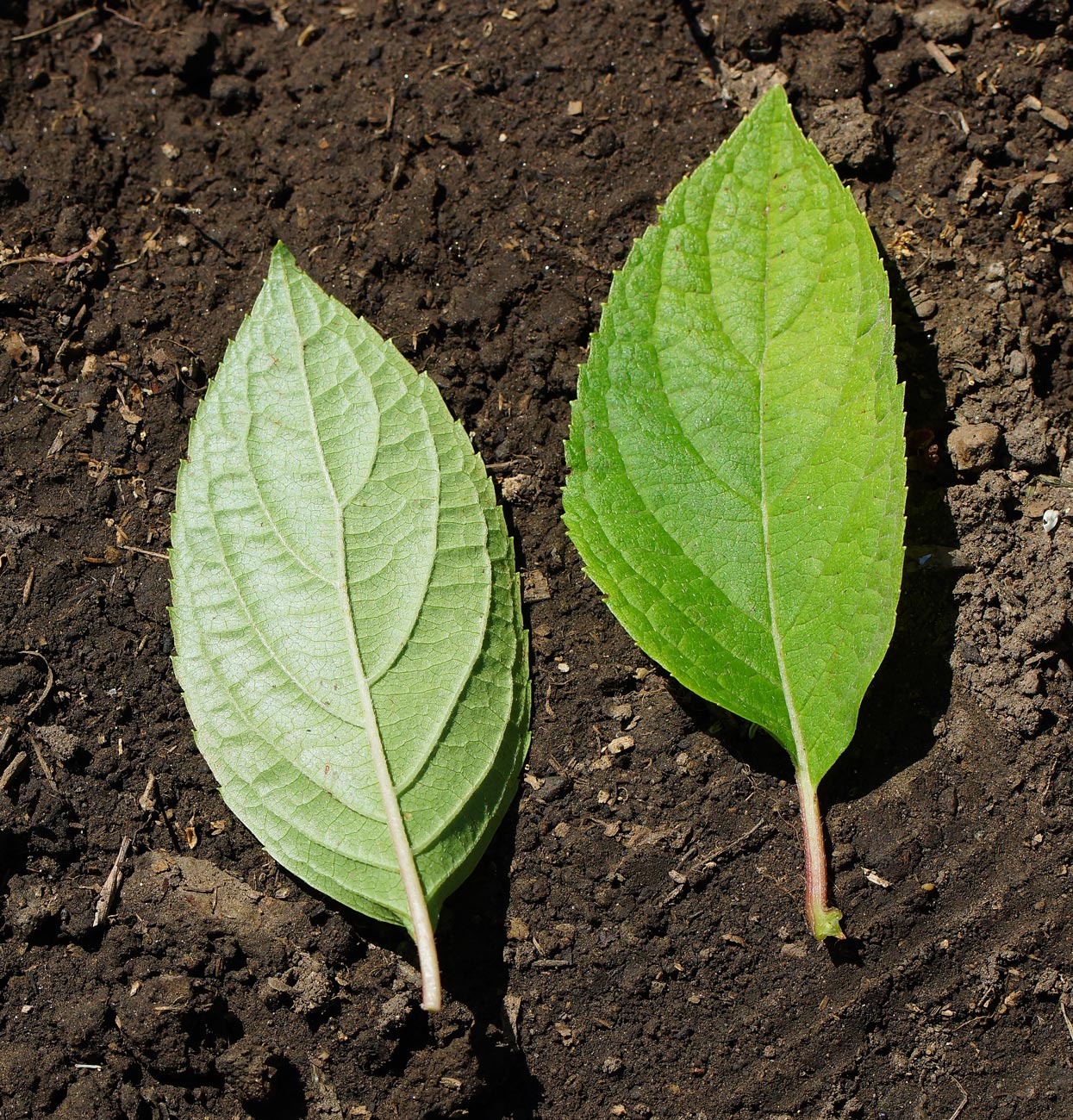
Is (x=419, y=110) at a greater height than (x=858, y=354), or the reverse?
(x=419, y=110)

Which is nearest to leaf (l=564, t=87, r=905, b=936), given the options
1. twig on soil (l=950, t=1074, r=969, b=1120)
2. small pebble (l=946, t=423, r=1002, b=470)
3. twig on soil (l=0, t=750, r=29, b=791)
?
small pebble (l=946, t=423, r=1002, b=470)

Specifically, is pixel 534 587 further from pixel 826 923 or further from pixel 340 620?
pixel 826 923

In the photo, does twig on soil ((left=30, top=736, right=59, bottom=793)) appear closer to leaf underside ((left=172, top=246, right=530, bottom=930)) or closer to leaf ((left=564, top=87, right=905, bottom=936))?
leaf underside ((left=172, top=246, right=530, bottom=930))

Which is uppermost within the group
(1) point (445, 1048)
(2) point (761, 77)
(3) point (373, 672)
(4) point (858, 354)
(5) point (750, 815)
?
(2) point (761, 77)

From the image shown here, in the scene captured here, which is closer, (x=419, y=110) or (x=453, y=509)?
(x=453, y=509)

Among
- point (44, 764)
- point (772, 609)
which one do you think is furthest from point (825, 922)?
point (44, 764)

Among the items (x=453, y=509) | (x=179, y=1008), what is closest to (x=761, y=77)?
(x=453, y=509)

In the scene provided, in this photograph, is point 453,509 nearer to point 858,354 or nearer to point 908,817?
point 858,354
